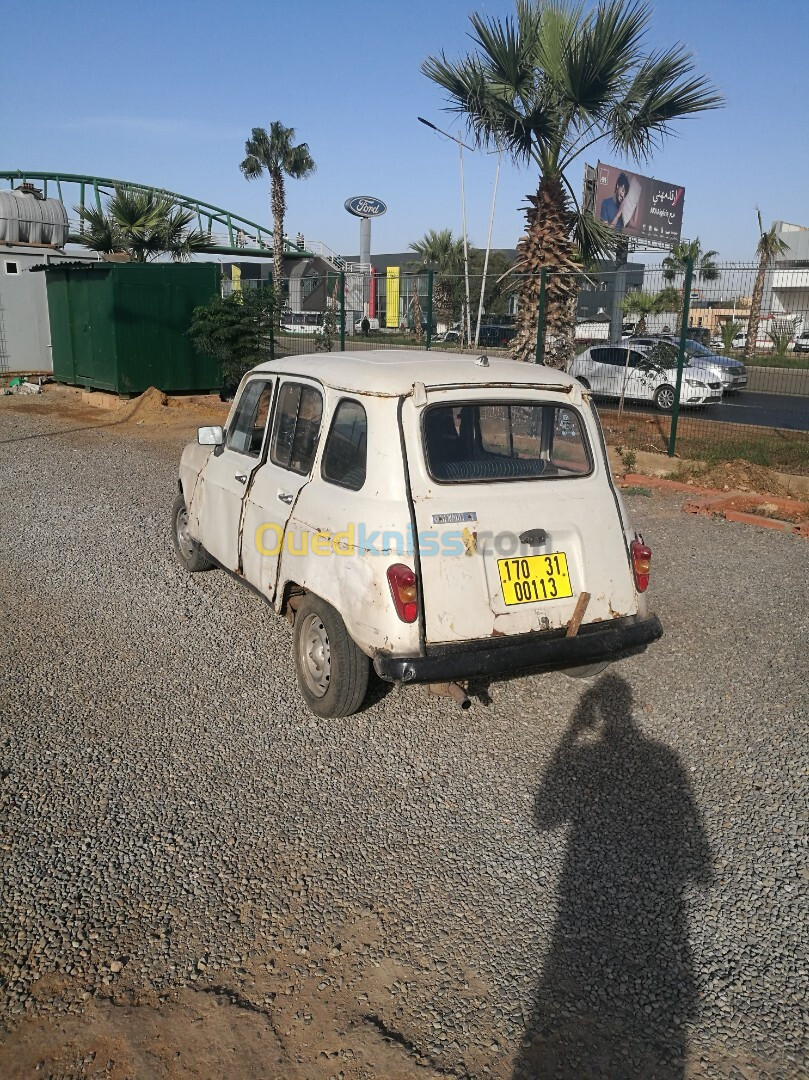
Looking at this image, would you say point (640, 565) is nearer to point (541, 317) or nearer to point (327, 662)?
point (327, 662)

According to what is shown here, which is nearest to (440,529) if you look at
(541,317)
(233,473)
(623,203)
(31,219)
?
(233,473)

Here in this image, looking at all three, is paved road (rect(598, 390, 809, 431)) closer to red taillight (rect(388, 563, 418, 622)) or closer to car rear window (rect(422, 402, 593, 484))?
car rear window (rect(422, 402, 593, 484))

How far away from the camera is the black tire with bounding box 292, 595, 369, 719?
162 inches

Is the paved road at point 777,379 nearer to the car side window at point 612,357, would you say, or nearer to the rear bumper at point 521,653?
the car side window at point 612,357

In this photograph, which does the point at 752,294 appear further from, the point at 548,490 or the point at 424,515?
the point at 424,515

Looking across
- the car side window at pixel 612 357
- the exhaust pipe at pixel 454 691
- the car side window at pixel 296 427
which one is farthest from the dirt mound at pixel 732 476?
the exhaust pipe at pixel 454 691

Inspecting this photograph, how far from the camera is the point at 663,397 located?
14.0 m

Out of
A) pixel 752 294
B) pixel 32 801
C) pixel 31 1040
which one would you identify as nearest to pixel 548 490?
pixel 32 801

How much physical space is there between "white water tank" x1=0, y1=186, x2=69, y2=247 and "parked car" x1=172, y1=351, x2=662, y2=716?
20178 millimetres

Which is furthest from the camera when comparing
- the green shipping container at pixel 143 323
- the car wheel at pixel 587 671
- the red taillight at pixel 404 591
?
the green shipping container at pixel 143 323

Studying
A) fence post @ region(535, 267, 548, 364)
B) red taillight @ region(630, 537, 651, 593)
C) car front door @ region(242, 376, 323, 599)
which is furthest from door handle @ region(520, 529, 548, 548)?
fence post @ region(535, 267, 548, 364)

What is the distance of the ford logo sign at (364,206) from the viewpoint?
58500 mm

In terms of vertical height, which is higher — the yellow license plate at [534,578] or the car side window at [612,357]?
the car side window at [612,357]

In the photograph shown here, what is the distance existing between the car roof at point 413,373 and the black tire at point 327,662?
114 centimetres
